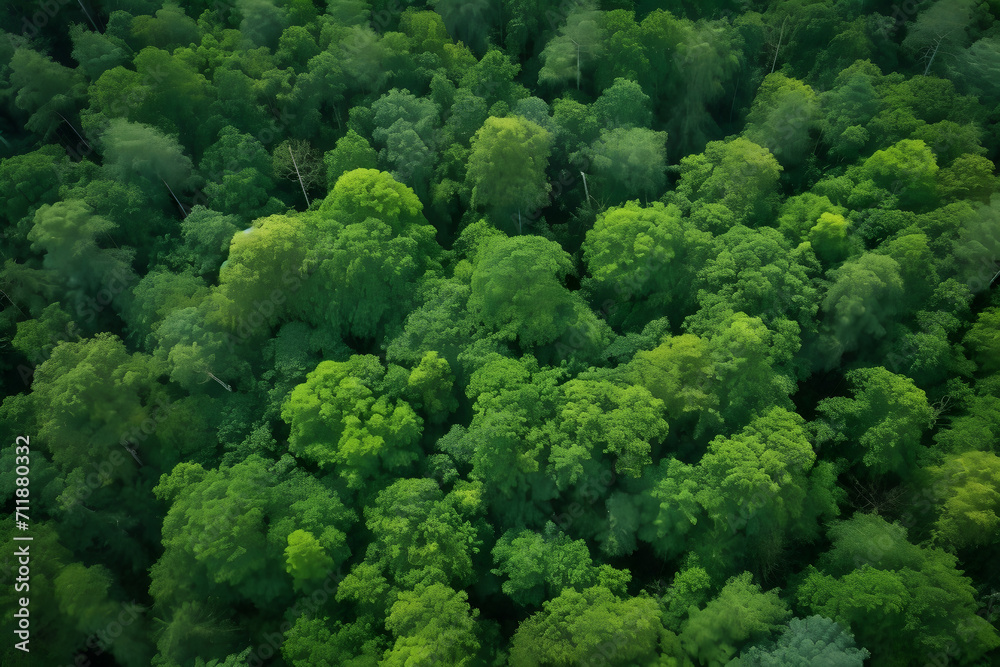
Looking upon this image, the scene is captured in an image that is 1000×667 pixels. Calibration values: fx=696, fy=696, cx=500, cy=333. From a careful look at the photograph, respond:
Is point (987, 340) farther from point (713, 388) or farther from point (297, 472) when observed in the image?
point (297, 472)

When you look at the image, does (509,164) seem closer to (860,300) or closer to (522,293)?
(522,293)

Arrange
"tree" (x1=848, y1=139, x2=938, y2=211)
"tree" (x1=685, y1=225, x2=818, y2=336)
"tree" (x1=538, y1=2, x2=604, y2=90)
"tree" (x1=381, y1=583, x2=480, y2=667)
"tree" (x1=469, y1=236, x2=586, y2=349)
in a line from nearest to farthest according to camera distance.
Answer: "tree" (x1=381, y1=583, x2=480, y2=667) → "tree" (x1=469, y1=236, x2=586, y2=349) → "tree" (x1=685, y1=225, x2=818, y2=336) → "tree" (x1=848, y1=139, x2=938, y2=211) → "tree" (x1=538, y1=2, x2=604, y2=90)

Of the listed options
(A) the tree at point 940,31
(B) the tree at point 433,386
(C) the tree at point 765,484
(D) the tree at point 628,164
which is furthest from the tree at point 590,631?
(A) the tree at point 940,31

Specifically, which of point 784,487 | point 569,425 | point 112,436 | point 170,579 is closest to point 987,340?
point 784,487

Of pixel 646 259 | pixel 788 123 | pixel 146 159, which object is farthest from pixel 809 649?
pixel 146 159

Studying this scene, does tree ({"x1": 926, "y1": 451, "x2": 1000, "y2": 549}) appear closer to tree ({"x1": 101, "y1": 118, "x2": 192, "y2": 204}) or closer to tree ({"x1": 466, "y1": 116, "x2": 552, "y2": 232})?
tree ({"x1": 466, "y1": 116, "x2": 552, "y2": 232})

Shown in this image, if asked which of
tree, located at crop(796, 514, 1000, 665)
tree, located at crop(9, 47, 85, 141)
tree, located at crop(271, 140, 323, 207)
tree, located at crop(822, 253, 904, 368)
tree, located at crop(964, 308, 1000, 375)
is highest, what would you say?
tree, located at crop(9, 47, 85, 141)

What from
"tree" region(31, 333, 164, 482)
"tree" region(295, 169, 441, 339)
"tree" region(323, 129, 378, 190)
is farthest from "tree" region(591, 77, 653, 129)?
"tree" region(31, 333, 164, 482)

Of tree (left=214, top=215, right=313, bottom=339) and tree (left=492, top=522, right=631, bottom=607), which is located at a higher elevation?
tree (left=214, top=215, right=313, bottom=339)
